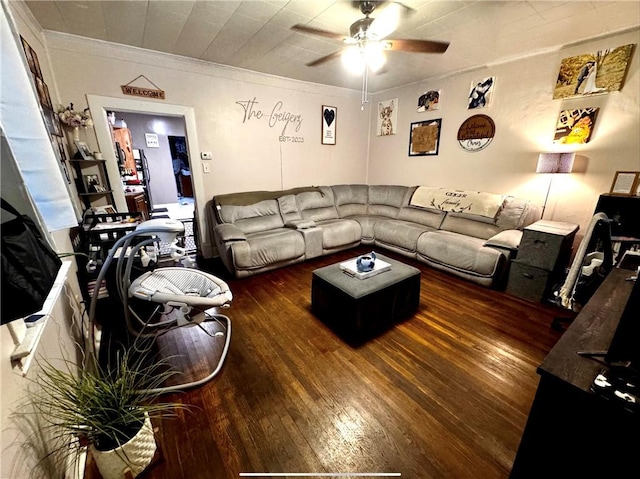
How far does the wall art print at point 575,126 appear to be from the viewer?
2.50m

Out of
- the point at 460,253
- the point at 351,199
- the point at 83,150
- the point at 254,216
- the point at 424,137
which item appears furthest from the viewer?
the point at 351,199

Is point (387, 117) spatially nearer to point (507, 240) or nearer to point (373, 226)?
point (373, 226)

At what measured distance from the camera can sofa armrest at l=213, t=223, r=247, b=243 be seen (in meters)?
2.92

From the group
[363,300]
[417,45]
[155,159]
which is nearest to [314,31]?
[417,45]

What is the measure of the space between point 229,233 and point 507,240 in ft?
9.96

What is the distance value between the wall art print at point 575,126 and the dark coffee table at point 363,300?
2.21m

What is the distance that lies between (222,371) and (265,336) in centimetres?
42

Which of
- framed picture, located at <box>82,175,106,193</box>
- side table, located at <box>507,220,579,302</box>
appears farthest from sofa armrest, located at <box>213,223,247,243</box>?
side table, located at <box>507,220,579,302</box>

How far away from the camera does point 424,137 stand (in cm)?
396

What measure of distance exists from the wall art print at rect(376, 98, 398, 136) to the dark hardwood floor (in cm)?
325

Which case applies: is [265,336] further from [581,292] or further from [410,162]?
[410,162]

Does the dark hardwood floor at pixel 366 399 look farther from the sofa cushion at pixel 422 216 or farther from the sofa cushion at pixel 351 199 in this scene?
the sofa cushion at pixel 351 199

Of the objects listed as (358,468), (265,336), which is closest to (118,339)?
(265,336)

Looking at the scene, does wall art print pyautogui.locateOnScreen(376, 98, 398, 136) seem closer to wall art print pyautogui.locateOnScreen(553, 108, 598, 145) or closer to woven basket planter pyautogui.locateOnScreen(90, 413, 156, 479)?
wall art print pyautogui.locateOnScreen(553, 108, 598, 145)
